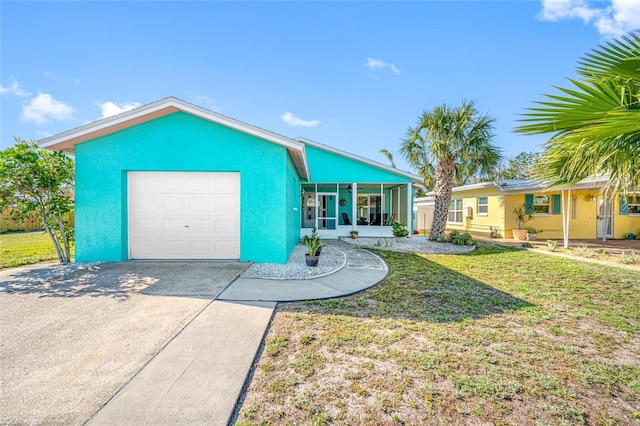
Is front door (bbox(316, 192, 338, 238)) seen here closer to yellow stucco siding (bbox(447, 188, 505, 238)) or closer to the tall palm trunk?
the tall palm trunk

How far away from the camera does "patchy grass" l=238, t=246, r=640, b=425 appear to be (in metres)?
2.25

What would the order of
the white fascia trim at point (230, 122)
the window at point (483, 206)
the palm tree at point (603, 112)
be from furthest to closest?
the window at point (483, 206) < the white fascia trim at point (230, 122) < the palm tree at point (603, 112)

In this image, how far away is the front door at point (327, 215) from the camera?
14477mm

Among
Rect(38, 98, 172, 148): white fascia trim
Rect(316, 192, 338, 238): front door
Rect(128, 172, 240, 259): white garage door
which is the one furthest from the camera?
Rect(316, 192, 338, 238): front door

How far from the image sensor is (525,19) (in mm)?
7277

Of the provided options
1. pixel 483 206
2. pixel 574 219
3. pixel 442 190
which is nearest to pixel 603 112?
pixel 442 190

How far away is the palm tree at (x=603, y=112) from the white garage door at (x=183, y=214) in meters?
6.97

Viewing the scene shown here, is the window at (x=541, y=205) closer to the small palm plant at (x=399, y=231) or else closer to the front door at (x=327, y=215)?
the small palm plant at (x=399, y=231)

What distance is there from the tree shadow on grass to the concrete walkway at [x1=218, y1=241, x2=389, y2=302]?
250 mm

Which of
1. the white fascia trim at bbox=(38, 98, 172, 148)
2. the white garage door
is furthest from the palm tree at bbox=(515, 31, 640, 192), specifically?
the white fascia trim at bbox=(38, 98, 172, 148)

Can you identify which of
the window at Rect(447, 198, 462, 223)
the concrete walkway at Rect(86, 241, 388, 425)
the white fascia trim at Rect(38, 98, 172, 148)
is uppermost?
the white fascia trim at Rect(38, 98, 172, 148)

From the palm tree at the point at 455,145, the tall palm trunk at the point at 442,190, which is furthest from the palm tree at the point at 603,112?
the tall palm trunk at the point at 442,190

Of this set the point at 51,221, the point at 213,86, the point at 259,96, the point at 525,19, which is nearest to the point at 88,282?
the point at 51,221

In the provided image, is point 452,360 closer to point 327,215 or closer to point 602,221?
point 327,215
